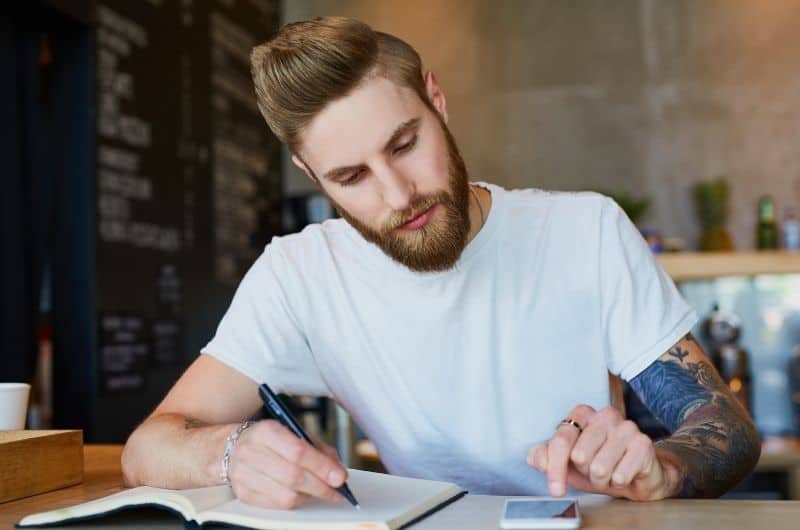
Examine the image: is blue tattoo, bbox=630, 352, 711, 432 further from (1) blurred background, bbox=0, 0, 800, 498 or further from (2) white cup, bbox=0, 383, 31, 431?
(1) blurred background, bbox=0, 0, 800, 498

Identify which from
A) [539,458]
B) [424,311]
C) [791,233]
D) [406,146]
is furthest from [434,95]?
[791,233]

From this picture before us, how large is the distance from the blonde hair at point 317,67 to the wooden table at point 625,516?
0.59 metres

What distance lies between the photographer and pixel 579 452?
97 cm

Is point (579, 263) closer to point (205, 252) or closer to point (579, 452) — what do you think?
point (579, 452)

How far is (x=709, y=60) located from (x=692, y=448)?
10.2ft

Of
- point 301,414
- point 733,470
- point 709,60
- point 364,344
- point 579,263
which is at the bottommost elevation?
point 301,414

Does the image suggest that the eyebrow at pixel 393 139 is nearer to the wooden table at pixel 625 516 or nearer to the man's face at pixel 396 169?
the man's face at pixel 396 169

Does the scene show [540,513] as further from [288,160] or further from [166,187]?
[288,160]

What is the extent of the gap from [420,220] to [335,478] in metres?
0.48

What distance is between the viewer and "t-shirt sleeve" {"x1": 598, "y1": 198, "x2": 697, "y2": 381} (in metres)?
1.35

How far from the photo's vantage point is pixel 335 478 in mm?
945

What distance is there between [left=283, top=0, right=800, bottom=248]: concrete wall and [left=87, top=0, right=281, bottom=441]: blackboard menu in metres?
0.91

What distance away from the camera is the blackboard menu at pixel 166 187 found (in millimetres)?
3061

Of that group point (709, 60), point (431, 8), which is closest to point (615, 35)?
point (709, 60)
